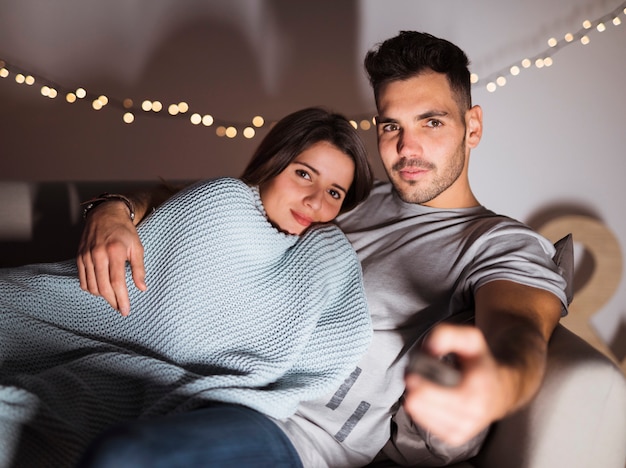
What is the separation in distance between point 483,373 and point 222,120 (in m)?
1.87

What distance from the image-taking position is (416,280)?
4.74 ft

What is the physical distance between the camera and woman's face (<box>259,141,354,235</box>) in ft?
4.98

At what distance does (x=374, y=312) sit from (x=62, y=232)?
0.97 metres

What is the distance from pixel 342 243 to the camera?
149 cm

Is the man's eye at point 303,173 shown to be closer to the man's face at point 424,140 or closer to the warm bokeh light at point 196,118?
the man's face at point 424,140

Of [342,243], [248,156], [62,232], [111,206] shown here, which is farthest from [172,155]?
[342,243]

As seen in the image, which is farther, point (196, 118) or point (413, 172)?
point (196, 118)

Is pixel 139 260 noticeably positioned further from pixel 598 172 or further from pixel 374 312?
pixel 598 172

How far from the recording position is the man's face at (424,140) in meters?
1.57

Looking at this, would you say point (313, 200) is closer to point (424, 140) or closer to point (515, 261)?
point (424, 140)

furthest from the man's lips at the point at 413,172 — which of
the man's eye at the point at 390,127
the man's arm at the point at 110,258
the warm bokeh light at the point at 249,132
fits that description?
the warm bokeh light at the point at 249,132

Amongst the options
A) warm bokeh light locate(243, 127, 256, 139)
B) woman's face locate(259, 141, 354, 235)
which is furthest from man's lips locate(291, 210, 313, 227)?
warm bokeh light locate(243, 127, 256, 139)

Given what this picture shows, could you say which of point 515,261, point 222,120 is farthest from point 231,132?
point 515,261

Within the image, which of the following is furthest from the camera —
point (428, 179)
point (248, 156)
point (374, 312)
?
point (248, 156)
